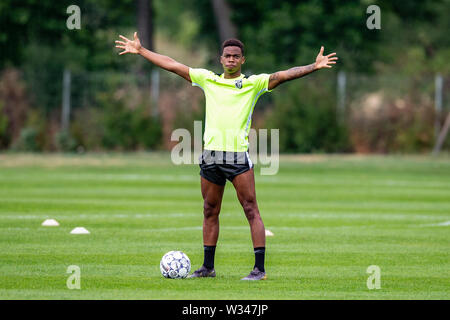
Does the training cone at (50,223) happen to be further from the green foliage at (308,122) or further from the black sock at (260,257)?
the green foliage at (308,122)

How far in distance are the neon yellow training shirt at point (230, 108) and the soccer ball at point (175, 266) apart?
1.12m

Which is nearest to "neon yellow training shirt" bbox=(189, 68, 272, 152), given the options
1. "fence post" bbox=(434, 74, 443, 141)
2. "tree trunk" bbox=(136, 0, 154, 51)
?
"fence post" bbox=(434, 74, 443, 141)

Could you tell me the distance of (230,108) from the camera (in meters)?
10.1

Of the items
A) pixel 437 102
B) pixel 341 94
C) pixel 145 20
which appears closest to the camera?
pixel 437 102

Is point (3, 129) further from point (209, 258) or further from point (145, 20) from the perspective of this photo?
point (209, 258)

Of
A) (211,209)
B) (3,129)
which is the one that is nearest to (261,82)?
(211,209)

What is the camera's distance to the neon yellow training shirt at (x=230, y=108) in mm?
10055

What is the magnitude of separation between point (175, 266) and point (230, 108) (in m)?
1.63

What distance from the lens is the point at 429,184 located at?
81.2ft

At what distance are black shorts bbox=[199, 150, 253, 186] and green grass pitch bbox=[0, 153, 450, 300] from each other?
3.47ft

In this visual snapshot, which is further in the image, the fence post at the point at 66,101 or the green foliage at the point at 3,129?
the fence post at the point at 66,101

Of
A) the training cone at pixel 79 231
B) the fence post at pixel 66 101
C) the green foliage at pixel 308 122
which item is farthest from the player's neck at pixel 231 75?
the fence post at pixel 66 101

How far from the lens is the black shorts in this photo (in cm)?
1002
